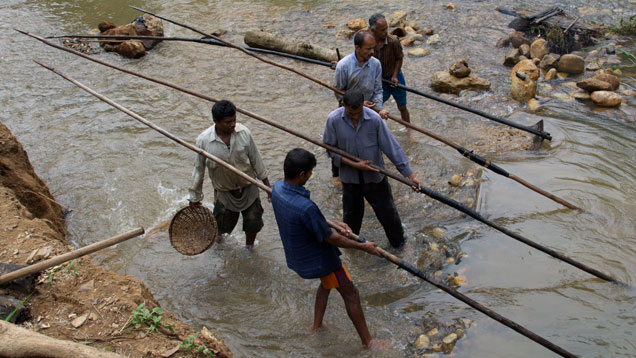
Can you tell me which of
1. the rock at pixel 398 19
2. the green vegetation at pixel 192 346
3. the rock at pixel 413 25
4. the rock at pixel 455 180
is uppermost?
the rock at pixel 398 19

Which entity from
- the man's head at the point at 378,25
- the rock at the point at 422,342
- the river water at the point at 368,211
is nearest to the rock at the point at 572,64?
the river water at the point at 368,211

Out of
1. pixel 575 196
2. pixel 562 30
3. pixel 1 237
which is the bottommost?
pixel 575 196

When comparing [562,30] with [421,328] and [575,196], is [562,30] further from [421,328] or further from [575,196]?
[421,328]

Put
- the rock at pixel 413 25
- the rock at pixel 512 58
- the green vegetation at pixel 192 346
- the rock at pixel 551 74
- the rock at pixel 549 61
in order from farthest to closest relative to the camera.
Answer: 1. the rock at pixel 413 25
2. the rock at pixel 512 58
3. the rock at pixel 549 61
4. the rock at pixel 551 74
5. the green vegetation at pixel 192 346

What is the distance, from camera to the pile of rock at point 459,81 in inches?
288

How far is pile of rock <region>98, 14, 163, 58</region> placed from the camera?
949cm

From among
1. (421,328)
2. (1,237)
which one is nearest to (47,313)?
(1,237)

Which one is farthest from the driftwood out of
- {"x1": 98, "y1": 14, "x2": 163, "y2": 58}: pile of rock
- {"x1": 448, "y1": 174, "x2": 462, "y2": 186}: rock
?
{"x1": 98, "y1": 14, "x2": 163, "y2": 58}: pile of rock

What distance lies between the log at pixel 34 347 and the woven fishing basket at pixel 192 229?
5.91 feet

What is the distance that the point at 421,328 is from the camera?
12.6 ft

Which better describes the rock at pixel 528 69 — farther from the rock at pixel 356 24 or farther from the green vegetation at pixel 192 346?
the green vegetation at pixel 192 346

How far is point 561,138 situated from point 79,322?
569 cm

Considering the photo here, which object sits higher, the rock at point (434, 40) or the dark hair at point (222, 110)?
the dark hair at point (222, 110)

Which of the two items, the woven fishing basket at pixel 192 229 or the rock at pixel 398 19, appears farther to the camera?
the rock at pixel 398 19
